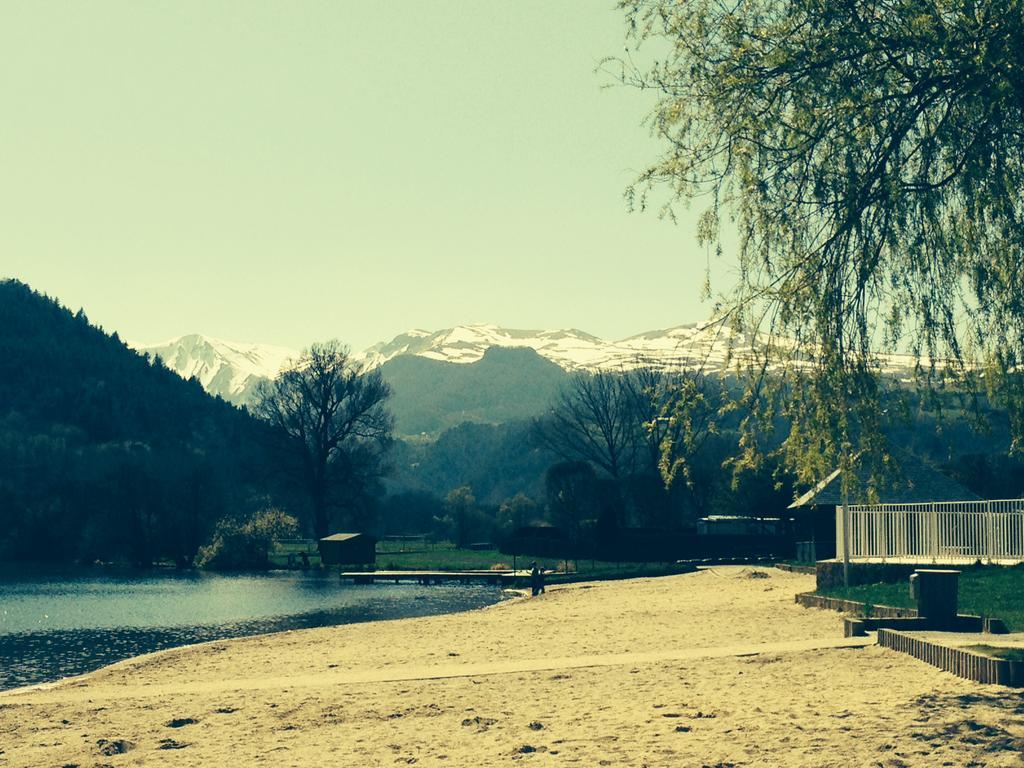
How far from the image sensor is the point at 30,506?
4345 inches

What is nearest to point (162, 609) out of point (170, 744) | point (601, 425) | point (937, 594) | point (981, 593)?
point (981, 593)

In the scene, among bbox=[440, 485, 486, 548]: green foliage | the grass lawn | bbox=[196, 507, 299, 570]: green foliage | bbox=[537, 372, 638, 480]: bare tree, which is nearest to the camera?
the grass lawn

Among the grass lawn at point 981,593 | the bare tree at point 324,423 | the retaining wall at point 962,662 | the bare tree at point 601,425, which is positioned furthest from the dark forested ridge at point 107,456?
the retaining wall at point 962,662

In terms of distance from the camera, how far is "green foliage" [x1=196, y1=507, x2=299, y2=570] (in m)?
85.8

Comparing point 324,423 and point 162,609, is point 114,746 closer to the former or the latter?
point 162,609

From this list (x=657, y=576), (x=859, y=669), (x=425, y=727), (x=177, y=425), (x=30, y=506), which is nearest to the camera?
(x=425, y=727)

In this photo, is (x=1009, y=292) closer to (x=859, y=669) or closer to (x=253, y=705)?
(x=859, y=669)

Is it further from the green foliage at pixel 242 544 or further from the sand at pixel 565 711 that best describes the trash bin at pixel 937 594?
the green foliage at pixel 242 544

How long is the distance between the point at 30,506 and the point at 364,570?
49.4 m

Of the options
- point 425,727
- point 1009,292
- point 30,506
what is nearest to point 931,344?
point 1009,292

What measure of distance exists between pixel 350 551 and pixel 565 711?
68869mm

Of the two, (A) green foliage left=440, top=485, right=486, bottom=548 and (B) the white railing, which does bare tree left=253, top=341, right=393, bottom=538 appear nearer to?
(A) green foliage left=440, top=485, right=486, bottom=548

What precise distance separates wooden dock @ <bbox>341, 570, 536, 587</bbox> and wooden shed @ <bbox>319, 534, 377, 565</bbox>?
31.8 feet

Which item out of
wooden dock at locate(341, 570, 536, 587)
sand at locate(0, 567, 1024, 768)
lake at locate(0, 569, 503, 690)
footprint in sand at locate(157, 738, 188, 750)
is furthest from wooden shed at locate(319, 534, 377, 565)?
footprint in sand at locate(157, 738, 188, 750)
